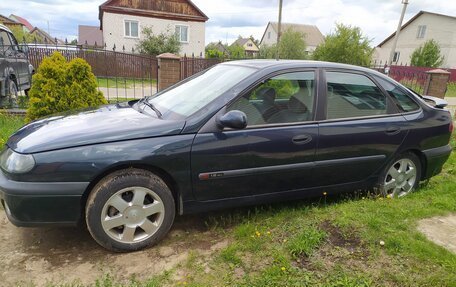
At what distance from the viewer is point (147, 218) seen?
279 centimetres

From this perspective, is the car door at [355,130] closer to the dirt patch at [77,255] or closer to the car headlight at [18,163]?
the dirt patch at [77,255]

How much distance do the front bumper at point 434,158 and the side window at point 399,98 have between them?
0.54 metres

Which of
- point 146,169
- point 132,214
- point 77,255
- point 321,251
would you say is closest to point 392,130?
point 321,251

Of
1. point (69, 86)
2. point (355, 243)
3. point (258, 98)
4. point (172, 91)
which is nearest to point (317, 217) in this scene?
point (355, 243)

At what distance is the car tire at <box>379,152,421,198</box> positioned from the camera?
3785 millimetres

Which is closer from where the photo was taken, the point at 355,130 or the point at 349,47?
the point at 355,130

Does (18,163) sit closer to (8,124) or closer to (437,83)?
(8,124)

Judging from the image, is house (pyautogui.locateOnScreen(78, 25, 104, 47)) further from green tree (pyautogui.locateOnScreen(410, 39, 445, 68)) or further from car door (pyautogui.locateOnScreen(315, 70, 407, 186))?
car door (pyautogui.locateOnScreen(315, 70, 407, 186))

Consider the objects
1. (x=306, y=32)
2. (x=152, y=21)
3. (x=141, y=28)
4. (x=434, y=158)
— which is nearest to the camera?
(x=434, y=158)

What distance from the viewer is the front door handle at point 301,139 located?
3133 mm

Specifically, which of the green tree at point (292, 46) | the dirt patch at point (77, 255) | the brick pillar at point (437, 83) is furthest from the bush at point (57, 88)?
the green tree at point (292, 46)

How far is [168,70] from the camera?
8.20m

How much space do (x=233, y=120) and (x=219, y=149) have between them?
10.9 inches

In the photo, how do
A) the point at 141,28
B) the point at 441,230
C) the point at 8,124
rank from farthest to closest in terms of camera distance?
1. the point at 141,28
2. the point at 8,124
3. the point at 441,230
